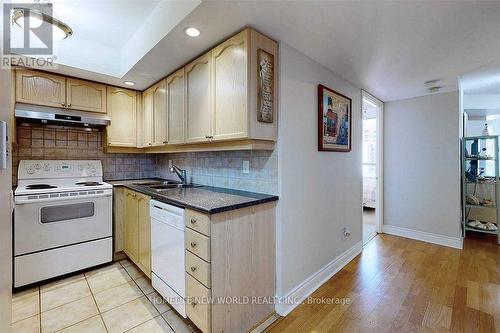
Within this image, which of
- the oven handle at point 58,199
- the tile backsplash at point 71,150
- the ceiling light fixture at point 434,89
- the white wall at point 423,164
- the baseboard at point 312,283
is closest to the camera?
the baseboard at point 312,283

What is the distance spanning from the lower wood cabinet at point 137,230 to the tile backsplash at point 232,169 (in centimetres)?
68

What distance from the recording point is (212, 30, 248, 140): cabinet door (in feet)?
5.40

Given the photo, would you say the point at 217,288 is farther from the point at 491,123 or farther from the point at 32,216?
the point at 491,123

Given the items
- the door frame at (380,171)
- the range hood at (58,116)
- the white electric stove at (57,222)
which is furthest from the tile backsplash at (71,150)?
the door frame at (380,171)

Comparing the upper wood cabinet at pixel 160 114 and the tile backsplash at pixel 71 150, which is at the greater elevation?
the upper wood cabinet at pixel 160 114

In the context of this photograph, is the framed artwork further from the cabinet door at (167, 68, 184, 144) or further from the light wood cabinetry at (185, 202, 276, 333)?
the cabinet door at (167, 68, 184, 144)

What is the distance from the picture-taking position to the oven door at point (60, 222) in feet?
6.97

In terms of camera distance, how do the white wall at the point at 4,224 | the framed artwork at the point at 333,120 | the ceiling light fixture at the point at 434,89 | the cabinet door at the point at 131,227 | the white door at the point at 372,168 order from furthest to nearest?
the white door at the point at 372,168 < the ceiling light fixture at the point at 434,89 < the cabinet door at the point at 131,227 < the framed artwork at the point at 333,120 < the white wall at the point at 4,224

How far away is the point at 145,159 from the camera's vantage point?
141 inches

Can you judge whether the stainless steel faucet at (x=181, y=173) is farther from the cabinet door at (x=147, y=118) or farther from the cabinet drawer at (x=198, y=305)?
the cabinet drawer at (x=198, y=305)

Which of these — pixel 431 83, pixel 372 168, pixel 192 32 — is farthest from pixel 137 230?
pixel 372 168

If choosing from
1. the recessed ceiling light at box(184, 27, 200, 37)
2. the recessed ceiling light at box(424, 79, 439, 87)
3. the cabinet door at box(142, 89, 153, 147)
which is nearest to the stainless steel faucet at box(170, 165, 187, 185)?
the cabinet door at box(142, 89, 153, 147)

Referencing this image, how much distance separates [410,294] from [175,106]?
2.85 meters

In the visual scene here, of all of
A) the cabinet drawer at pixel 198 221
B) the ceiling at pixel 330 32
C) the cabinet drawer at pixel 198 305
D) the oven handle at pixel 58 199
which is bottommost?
the cabinet drawer at pixel 198 305
